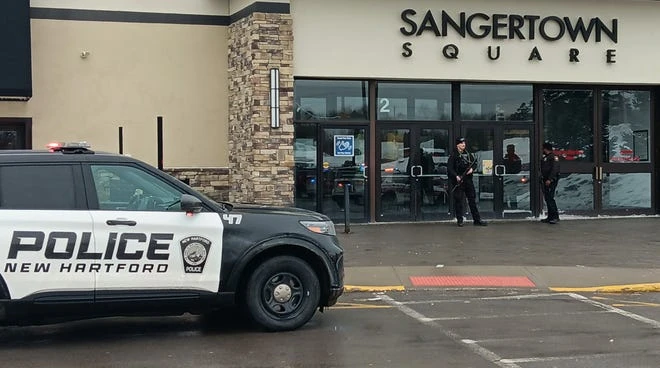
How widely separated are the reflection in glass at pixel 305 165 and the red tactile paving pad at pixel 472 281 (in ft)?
20.8

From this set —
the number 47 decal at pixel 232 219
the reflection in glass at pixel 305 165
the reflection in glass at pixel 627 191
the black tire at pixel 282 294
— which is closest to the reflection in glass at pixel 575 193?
the reflection in glass at pixel 627 191

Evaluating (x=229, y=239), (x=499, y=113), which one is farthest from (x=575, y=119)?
(x=229, y=239)

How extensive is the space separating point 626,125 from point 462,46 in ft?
16.7

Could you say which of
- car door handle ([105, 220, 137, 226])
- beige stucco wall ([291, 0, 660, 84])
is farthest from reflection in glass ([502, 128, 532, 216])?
car door handle ([105, 220, 137, 226])

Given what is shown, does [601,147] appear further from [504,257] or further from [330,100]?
[504,257]

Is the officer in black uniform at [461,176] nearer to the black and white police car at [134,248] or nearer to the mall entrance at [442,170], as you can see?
the mall entrance at [442,170]

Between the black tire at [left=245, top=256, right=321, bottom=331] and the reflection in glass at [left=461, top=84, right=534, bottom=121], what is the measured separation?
1083 cm

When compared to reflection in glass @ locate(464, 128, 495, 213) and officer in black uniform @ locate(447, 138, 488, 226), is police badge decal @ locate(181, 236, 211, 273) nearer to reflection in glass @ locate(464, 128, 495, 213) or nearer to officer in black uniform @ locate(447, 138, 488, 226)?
officer in black uniform @ locate(447, 138, 488, 226)

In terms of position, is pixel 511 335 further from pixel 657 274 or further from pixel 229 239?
pixel 657 274

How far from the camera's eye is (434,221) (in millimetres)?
17344

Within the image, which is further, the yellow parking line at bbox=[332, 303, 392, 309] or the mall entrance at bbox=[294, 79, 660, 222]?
the mall entrance at bbox=[294, 79, 660, 222]

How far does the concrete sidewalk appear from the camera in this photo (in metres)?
10.5

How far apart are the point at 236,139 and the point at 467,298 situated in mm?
8333

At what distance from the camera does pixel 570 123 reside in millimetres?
18312
